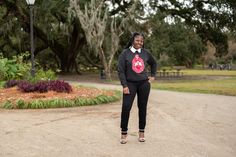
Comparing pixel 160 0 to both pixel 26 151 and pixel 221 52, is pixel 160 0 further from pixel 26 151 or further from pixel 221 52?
pixel 26 151

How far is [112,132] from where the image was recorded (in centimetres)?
817

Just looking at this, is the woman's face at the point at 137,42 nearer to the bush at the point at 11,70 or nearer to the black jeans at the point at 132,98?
the black jeans at the point at 132,98

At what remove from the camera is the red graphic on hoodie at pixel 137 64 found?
278 inches

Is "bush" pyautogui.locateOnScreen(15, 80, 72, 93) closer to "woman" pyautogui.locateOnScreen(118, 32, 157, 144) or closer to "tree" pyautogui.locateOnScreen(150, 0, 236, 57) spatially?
"woman" pyautogui.locateOnScreen(118, 32, 157, 144)

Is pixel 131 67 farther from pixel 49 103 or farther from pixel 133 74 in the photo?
pixel 49 103

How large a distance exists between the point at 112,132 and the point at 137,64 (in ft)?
5.68

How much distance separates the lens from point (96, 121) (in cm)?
955

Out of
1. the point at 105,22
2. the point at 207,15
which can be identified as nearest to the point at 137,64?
the point at 105,22

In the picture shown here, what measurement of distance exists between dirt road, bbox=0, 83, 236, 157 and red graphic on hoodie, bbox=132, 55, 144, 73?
1.23 metres

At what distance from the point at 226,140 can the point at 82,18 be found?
65.5 feet

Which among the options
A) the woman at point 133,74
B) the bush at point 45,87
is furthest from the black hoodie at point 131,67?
the bush at point 45,87

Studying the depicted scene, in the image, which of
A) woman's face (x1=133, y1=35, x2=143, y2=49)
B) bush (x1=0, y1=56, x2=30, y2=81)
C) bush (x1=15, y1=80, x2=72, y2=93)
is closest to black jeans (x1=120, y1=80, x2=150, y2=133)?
woman's face (x1=133, y1=35, x2=143, y2=49)

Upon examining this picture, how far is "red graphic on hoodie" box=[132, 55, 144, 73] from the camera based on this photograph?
7062mm

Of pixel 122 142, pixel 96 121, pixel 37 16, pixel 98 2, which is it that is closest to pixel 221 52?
pixel 98 2
